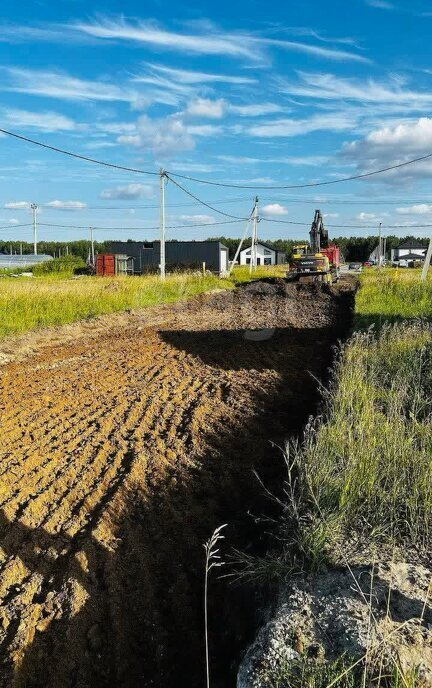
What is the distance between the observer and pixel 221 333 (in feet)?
47.4

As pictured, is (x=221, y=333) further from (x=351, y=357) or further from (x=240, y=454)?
(x=240, y=454)

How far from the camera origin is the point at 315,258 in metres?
28.5

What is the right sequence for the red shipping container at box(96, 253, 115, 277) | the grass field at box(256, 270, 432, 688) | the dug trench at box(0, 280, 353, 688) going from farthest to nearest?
the red shipping container at box(96, 253, 115, 277), the dug trench at box(0, 280, 353, 688), the grass field at box(256, 270, 432, 688)

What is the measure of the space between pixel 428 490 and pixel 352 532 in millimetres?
519

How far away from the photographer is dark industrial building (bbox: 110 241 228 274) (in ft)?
185

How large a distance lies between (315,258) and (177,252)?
31855 millimetres

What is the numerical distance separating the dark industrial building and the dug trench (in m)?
46.4

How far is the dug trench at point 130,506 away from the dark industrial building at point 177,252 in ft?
152

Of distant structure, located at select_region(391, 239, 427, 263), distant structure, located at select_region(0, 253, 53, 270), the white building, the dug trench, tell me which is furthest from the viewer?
distant structure, located at select_region(391, 239, 427, 263)

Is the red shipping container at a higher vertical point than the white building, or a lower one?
lower

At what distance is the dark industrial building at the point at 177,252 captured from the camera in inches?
2216

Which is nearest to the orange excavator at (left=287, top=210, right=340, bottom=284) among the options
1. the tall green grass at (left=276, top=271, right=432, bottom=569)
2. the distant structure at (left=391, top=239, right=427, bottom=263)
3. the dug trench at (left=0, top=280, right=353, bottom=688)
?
the dug trench at (left=0, top=280, right=353, bottom=688)

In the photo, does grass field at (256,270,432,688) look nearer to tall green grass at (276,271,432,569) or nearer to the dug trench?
tall green grass at (276,271,432,569)

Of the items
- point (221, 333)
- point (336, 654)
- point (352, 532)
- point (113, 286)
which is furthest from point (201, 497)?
point (113, 286)
